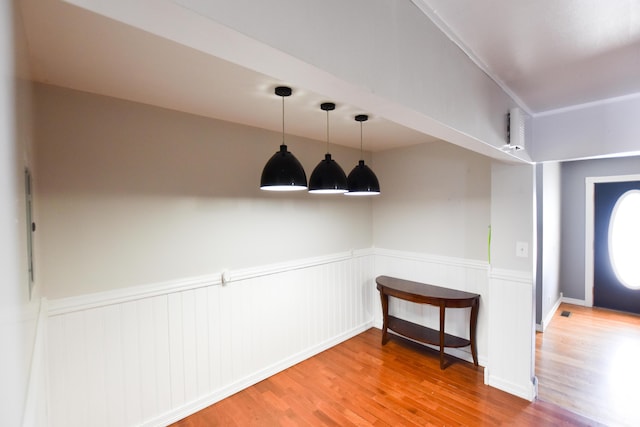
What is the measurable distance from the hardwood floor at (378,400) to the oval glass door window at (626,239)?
336cm

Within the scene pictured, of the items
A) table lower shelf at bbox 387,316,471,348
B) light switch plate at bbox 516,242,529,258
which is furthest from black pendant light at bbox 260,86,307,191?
table lower shelf at bbox 387,316,471,348

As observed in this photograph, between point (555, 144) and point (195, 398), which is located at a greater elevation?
point (555, 144)

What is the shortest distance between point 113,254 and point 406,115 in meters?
2.10

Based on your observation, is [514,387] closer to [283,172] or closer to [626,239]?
[283,172]

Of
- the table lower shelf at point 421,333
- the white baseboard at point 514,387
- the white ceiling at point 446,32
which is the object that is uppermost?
the white ceiling at point 446,32

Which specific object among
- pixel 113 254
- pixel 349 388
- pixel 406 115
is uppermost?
pixel 406 115

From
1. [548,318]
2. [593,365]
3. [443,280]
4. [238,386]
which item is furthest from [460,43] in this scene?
[548,318]

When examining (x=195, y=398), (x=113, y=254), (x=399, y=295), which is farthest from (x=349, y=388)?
(x=113, y=254)

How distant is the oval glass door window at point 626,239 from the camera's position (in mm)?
4336

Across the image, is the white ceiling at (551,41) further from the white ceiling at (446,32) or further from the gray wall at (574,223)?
the gray wall at (574,223)

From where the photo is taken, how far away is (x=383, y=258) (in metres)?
3.96

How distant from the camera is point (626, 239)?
4.39 metres

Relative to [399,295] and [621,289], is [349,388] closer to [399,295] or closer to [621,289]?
[399,295]

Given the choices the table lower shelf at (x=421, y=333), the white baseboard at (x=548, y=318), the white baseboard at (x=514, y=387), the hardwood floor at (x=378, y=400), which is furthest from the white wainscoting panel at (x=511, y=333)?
the white baseboard at (x=548, y=318)
